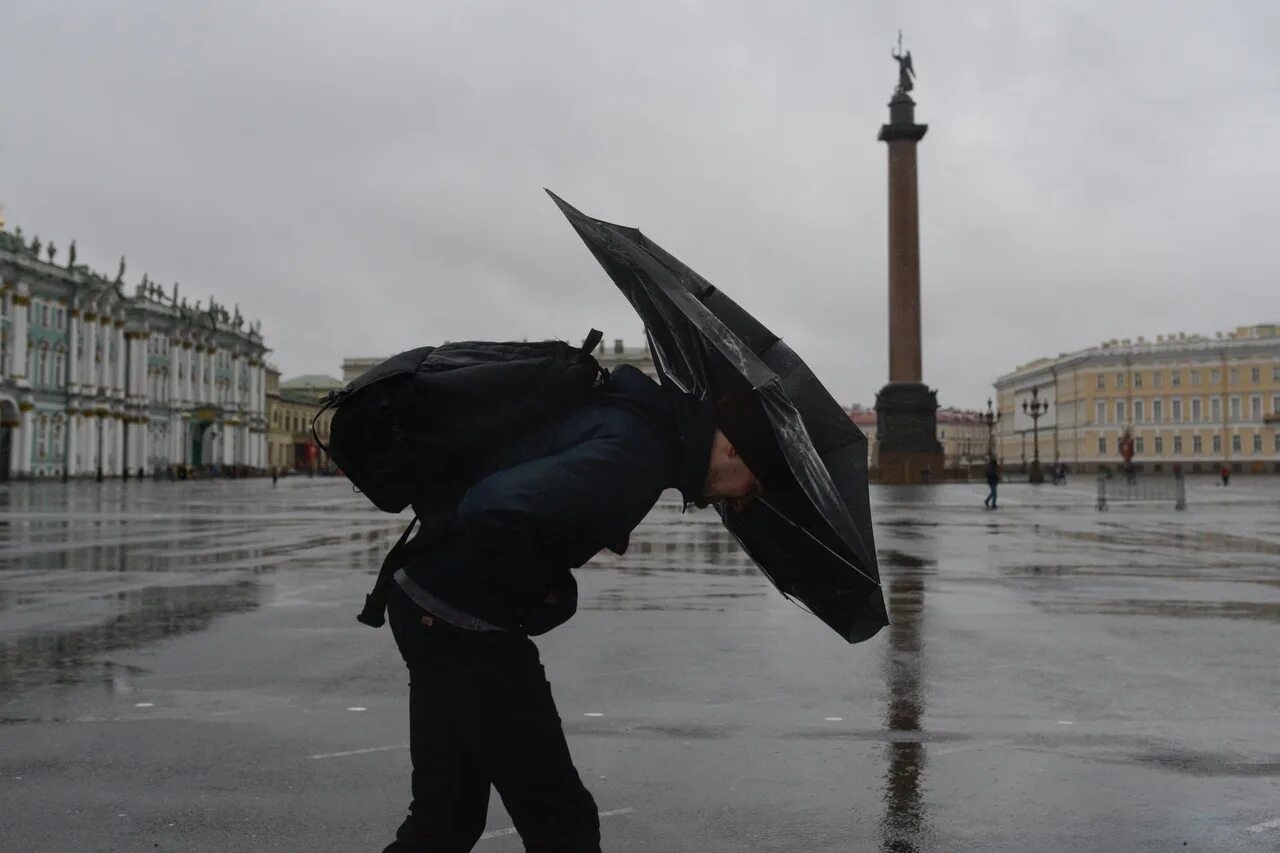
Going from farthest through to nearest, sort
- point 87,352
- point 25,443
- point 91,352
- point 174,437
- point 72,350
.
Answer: point 174,437 → point 91,352 → point 87,352 → point 72,350 → point 25,443

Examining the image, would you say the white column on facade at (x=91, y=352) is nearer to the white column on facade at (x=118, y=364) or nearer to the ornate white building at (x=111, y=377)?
the ornate white building at (x=111, y=377)

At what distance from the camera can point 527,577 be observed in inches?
95.0

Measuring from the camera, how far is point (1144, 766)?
517cm

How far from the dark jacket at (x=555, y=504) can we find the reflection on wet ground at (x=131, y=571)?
5569 mm

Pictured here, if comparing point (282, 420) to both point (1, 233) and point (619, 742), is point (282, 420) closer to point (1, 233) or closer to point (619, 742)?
point (1, 233)

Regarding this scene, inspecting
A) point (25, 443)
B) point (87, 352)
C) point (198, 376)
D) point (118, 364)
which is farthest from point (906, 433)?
point (198, 376)

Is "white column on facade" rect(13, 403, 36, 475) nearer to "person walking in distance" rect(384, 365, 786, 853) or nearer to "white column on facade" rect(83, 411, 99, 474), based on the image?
"white column on facade" rect(83, 411, 99, 474)

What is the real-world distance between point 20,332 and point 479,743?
81.3 metres

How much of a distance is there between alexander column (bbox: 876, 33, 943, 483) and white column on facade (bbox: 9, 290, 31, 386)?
52.2m

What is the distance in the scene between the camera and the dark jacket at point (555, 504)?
93.1 inches

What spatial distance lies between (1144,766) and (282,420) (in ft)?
452

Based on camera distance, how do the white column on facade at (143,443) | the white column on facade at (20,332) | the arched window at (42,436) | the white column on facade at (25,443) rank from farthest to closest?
the white column on facade at (143,443), the arched window at (42,436), the white column on facade at (20,332), the white column on facade at (25,443)

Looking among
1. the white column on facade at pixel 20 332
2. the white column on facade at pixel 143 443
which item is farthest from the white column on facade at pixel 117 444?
the white column on facade at pixel 20 332

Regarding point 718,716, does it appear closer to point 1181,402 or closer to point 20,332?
point 20,332
